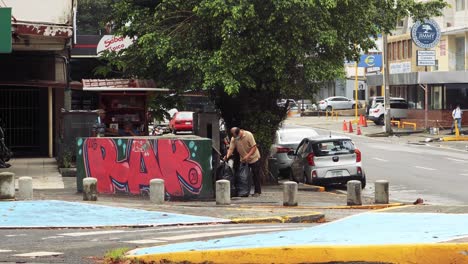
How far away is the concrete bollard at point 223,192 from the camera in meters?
18.5

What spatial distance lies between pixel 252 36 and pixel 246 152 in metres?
4.63

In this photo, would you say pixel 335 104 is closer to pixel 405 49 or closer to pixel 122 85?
pixel 405 49

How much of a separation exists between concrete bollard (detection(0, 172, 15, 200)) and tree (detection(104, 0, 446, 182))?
23.1 ft

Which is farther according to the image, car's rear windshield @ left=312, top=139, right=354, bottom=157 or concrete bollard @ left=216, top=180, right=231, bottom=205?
car's rear windshield @ left=312, top=139, right=354, bottom=157

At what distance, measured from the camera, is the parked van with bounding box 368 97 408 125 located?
60.0 meters

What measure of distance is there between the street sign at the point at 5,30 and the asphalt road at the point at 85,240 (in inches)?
290

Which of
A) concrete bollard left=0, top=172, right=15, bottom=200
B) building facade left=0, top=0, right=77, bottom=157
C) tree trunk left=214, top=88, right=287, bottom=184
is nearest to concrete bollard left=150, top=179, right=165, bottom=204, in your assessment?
concrete bollard left=0, top=172, right=15, bottom=200

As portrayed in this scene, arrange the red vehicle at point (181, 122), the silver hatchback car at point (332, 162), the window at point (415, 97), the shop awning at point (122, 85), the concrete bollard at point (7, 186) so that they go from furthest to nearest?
the window at point (415, 97)
the red vehicle at point (181, 122)
the shop awning at point (122, 85)
the silver hatchback car at point (332, 162)
the concrete bollard at point (7, 186)

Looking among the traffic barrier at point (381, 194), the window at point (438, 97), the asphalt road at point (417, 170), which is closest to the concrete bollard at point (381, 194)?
the traffic barrier at point (381, 194)

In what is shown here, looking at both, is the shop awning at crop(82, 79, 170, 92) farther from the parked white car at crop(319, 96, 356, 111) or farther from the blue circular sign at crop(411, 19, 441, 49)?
the parked white car at crop(319, 96, 356, 111)

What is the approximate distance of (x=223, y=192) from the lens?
18.6 m

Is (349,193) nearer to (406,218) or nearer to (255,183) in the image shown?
(255,183)

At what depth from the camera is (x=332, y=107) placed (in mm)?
83375

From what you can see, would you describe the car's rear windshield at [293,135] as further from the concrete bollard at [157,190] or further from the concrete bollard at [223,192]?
the concrete bollard at [157,190]
